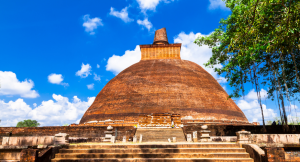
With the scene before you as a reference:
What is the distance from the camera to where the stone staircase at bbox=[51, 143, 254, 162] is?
6.84m

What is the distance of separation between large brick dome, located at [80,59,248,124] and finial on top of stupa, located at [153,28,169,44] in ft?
16.1

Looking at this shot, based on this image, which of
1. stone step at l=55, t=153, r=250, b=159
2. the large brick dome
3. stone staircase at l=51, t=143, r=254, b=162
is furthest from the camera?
the large brick dome

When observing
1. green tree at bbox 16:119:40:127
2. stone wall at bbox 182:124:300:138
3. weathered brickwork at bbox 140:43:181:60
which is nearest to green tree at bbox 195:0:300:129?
stone wall at bbox 182:124:300:138

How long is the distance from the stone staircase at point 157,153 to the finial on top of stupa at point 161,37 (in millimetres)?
22296

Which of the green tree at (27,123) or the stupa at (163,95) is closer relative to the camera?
the stupa at (163,95)

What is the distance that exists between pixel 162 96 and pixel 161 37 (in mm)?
11381

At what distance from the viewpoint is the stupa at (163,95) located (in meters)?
19.7

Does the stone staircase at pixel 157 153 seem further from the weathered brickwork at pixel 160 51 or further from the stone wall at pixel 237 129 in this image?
the weathered brickwork at pixel 160 51

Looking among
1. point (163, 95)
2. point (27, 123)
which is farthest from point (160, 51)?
point (27, 123)

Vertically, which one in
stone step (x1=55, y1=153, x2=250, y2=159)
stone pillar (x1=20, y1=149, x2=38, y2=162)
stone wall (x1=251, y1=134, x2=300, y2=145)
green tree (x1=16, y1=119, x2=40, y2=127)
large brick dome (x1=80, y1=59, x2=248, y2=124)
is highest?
large brick dome (x1=80, y1=59, x2=248, y2=124)

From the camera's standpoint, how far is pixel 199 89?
71.9ft

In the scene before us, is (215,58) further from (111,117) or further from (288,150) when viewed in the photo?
(111,117)

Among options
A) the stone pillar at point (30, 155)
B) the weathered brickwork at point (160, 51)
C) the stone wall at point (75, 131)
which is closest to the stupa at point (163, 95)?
the weathered brickwork at point (160, 51)

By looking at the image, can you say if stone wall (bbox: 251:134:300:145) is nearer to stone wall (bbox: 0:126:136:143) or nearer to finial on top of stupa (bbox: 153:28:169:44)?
stone wall (bbox: 0:126:136:143)
